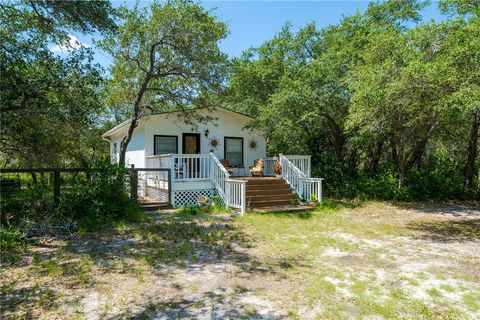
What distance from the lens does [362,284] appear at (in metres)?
4.28

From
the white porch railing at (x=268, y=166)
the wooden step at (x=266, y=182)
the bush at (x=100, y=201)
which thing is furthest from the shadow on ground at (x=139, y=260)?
the white porch railing at (x=268, y=166)

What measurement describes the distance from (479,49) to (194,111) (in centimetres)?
877

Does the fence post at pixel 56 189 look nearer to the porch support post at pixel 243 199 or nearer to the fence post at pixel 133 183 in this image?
the fence post at pixel 133 183

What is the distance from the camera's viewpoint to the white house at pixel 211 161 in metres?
10.7

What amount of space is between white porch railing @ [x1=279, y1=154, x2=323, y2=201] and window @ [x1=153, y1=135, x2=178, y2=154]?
4.55 m

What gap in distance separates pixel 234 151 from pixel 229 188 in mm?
4270

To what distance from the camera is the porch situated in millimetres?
10375

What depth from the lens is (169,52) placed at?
10.6 meters

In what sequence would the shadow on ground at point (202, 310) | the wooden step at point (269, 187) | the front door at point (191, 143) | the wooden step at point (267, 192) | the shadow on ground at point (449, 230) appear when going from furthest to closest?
the front door at point (191, 143), the wooden step at point (269, 187), the wooden step at point (267, 192), the shadow on ground at point (449, 230), the shadow on ground at point (202, 310)

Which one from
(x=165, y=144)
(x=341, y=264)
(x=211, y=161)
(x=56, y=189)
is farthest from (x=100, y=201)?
(x=341, y=264)

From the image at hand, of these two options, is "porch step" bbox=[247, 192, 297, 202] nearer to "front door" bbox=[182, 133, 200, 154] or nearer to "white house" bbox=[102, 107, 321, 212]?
"white house" bbox=[102, 107, 321, 212]

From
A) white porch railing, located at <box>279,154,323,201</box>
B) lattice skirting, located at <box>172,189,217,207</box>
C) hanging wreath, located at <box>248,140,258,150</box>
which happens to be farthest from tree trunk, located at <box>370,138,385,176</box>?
lattice skirting, located at <box>172,189,217,207</box>

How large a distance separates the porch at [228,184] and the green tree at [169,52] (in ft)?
6.78

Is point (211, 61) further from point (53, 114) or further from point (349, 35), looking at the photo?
point (349, 35)
